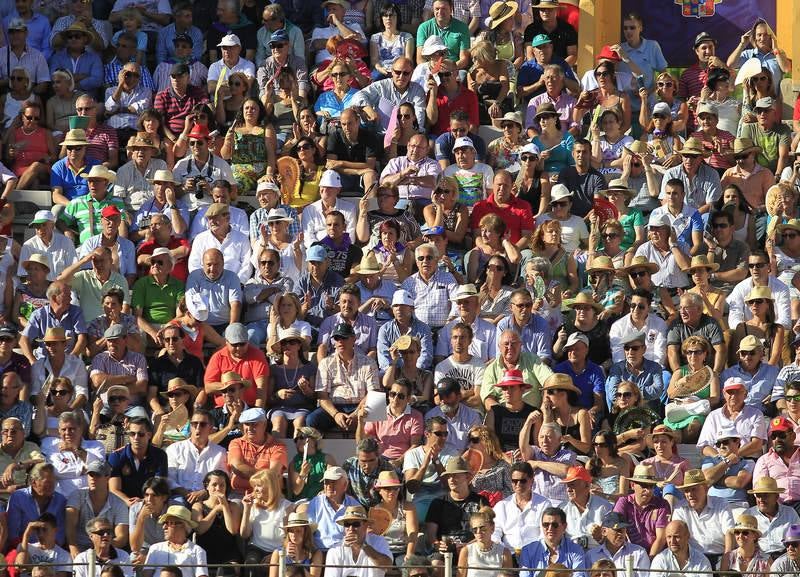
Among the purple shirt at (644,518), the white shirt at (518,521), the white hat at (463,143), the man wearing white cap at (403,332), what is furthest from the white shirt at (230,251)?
the purple shirt at (644,518)

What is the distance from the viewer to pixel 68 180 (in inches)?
958

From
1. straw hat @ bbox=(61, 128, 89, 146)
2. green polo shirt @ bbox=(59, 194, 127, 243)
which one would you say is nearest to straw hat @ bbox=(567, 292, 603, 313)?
green polo shirt @ bbox=(59, 194, 127, 243)

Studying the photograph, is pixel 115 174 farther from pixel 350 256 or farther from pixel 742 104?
pixel 742 104

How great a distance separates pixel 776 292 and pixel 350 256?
3.94 m

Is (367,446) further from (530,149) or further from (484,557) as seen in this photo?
(530,149)

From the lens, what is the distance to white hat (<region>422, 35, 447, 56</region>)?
25.3 meters

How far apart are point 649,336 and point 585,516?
103 inches

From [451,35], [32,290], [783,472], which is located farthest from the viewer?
[451,35]

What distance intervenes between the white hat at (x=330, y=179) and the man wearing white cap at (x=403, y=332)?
6.62 ft

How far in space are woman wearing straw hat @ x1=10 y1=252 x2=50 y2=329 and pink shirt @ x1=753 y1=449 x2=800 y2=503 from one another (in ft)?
22.4

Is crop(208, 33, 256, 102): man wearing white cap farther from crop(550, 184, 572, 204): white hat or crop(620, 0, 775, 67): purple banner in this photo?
crop(620, 0, 775, 67): purple banner

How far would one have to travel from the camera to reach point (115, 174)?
954 inches

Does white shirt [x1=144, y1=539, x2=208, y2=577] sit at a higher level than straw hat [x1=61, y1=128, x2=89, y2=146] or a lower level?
lower

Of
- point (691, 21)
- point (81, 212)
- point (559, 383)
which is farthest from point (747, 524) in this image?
point (691, 21)
